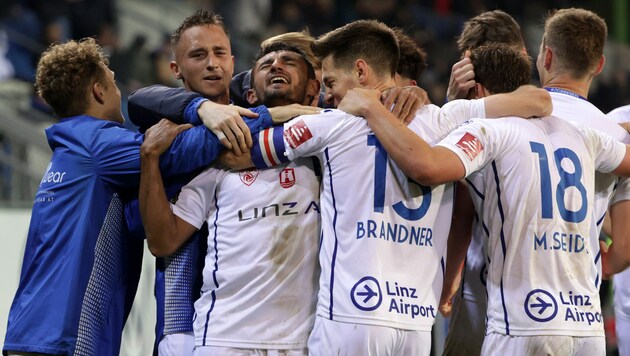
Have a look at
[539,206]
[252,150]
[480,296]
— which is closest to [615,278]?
[480,296]

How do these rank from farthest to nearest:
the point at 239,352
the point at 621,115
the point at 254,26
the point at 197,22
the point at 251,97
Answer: the point at 254,26
the point at 621,115
the point at 197,22
the point at 251,97
the point at 239,352

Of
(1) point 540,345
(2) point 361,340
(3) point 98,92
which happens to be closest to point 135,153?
(3) point 98,92

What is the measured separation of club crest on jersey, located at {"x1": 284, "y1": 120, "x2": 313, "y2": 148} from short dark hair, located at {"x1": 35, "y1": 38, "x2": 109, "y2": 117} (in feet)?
3.63

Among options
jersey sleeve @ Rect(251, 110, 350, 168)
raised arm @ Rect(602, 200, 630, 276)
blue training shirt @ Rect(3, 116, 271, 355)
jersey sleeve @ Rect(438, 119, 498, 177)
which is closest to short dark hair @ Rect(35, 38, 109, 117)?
blue training shirt @ Rect(3, 116, 271, 355)

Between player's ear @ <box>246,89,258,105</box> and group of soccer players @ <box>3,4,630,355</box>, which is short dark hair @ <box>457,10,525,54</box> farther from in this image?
player's ear @ <box>246,89,258,105</box>

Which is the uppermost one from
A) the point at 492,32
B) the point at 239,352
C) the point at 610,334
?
the point at 492,32

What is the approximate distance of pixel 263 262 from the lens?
3.66 meters

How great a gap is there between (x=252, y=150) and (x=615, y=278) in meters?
2.32

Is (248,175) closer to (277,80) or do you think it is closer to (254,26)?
(277,80)

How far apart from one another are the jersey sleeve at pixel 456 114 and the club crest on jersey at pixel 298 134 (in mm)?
529

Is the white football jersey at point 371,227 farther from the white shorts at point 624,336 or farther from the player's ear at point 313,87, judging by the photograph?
the white shorts at point 624,336

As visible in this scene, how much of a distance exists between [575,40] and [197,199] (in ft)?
5.95

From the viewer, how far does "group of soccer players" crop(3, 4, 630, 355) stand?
136 inches

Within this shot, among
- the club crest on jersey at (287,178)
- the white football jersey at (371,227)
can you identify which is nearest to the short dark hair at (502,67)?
the white football jersey at (371,227)
